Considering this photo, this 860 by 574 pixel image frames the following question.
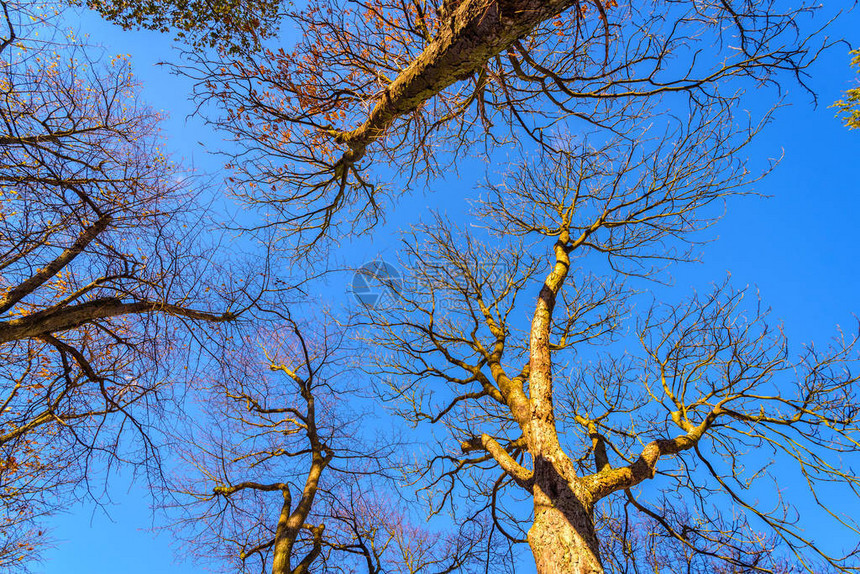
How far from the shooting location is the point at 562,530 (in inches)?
113

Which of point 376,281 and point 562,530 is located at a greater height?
point 376,281

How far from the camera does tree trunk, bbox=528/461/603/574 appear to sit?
2.70 m

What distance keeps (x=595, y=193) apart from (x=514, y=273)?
1.71 m

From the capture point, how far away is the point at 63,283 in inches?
193

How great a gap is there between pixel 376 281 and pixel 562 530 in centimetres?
398

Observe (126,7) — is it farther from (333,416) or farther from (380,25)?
(333,416)

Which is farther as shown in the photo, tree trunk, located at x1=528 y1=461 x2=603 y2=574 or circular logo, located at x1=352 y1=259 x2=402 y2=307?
circular logo, located at x1=352 y1=259 x2=402 y2=307

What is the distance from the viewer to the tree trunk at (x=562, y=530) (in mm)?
2697

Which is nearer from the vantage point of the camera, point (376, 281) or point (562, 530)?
point (562, 530)

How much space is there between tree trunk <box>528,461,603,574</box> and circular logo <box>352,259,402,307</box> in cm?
326

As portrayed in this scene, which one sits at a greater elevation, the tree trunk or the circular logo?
the circular logo

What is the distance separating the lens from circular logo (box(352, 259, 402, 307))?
561cm

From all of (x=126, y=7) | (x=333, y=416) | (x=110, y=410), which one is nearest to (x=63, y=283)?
(x=110, y=410)

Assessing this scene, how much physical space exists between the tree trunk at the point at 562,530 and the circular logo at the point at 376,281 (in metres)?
3.26
